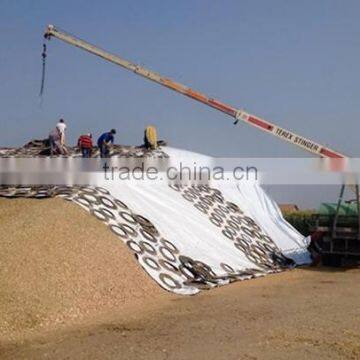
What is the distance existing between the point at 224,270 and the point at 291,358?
736 centimetres

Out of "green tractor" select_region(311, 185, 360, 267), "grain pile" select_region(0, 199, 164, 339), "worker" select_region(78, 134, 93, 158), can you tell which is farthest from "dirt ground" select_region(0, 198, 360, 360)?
"worker" select_region(78, 134, 93, 158)

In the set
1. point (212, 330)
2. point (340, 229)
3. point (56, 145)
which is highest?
point (56, 145)

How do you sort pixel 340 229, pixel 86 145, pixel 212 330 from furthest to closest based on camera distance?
pixel 86 145 → pixel 340 229 → pixel 212 330

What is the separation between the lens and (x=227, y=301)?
32.9ft

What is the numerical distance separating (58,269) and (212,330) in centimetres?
322

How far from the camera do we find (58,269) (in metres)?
9.61

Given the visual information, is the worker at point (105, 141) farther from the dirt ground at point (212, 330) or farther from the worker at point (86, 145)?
the dirt ground at point (212, 330)

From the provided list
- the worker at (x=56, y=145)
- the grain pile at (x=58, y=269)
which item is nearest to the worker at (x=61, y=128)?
the worker at (x=56, y=145)

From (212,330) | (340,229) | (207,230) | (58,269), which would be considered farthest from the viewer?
(207,230)

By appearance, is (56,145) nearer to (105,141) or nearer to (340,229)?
(105,141)

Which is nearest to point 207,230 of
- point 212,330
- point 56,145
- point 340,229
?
point 340,229

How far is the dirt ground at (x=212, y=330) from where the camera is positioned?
648 cm

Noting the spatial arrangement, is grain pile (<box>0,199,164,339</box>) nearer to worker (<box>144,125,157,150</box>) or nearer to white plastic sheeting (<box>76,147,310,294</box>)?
white plastic sheeting (<box>76,147,310,294</box>)

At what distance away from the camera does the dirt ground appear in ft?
21.3
